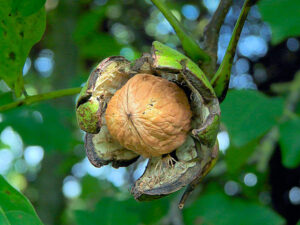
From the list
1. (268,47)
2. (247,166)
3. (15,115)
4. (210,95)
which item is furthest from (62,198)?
(210,95)

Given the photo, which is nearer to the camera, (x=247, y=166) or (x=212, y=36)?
(x=212, y=36)

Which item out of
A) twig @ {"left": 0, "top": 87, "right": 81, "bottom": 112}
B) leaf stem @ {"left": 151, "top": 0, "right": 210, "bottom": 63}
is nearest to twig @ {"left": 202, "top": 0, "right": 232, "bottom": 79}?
leaf stem @ {"left": 151, "top": 0, "right": 210, "bottom": 63}

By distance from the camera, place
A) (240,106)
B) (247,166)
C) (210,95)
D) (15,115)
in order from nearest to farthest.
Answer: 1. (210,95)
2. (240,106)
3. (15,115)
4. (247,166)

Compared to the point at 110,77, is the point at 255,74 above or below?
below

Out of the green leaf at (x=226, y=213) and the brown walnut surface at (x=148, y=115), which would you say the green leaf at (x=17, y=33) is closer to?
the brown walnut surface at (x=148, y=115)

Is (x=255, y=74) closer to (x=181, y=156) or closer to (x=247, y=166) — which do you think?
(x=247, y=166)

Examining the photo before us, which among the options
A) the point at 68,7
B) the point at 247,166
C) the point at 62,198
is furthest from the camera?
the point at 68,7

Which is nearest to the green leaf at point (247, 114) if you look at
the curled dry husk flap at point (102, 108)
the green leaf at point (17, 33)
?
the curled dry husk flap at point (102, 108)
